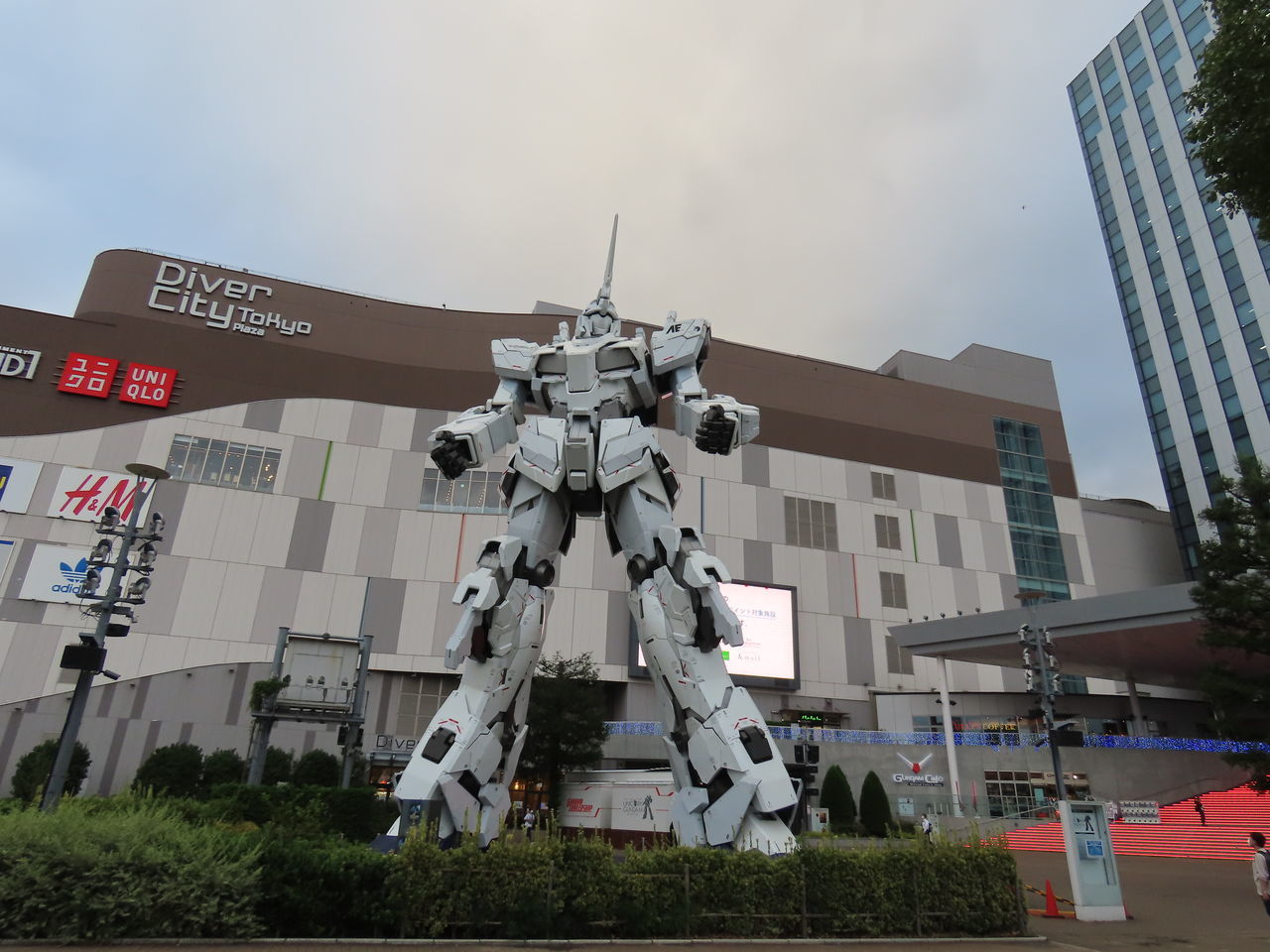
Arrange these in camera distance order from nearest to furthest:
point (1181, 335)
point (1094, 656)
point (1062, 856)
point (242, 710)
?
1. point (1062, 856)
2. point (242, 710)
3. point (1094, 656)
4. point (1181, 335)

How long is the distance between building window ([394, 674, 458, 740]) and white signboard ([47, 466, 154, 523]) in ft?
45.0

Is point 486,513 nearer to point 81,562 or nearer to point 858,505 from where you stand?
point 81,562

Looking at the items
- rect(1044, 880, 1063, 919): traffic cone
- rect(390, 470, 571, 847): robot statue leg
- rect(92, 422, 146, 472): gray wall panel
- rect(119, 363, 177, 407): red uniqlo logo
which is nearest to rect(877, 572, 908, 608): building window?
rect(1044, 880, 1063, 919): traffic cone

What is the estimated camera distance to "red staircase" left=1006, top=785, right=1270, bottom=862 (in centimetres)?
2223

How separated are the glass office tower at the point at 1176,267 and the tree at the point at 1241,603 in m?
37.1

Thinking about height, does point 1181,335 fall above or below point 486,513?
above

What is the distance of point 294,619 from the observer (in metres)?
31.8

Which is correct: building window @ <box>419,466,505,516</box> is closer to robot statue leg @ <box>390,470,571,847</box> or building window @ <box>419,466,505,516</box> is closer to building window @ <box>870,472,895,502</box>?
building window @ <box>870,472,895,502</box>

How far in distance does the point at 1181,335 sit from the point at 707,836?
58.9m

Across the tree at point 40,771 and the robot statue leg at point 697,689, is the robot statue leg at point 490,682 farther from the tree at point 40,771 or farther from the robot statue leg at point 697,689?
the tree at point 40,771

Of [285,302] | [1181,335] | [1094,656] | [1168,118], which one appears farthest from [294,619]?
[1168,118]

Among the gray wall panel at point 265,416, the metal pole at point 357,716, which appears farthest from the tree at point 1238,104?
the gray wall panel at point 265,416

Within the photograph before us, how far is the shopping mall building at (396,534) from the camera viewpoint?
30125 mm

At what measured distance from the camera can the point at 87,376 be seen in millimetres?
32688
